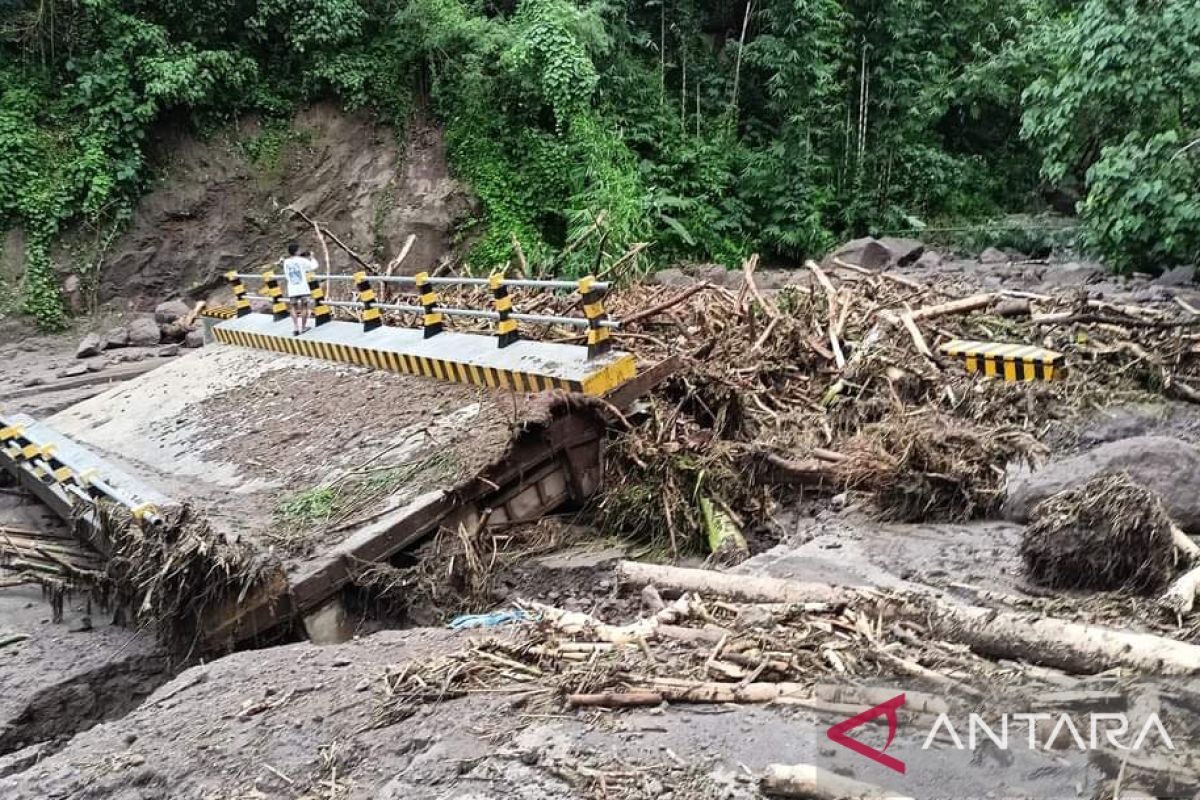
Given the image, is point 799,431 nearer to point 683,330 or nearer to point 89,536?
point 683,330

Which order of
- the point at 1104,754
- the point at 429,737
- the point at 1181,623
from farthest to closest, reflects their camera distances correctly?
1. the point at 1181,623
2. the point at 429,737
3. the point at 1104,754

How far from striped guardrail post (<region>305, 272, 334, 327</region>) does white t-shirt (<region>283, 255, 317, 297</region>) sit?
0.08 m

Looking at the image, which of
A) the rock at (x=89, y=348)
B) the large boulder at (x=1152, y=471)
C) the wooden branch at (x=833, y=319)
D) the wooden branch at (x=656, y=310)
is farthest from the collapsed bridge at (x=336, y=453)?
the rock at (x=89, y=348)

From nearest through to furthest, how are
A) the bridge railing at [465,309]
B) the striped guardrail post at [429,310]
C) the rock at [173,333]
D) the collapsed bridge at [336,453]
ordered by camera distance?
1. the collapsed bridge at [336,453]
2. the bridge railing at [465,309]
3. the striped guardrail post at [429,310]
4. the rock at [173,333]

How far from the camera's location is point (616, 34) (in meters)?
23.5

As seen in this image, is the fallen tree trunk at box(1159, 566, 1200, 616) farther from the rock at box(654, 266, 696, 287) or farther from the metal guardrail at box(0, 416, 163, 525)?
the rock at box(654, 266, 696, 287)

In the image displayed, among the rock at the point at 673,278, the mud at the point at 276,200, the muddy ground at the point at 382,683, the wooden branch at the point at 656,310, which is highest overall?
the mud at the point at 276,200

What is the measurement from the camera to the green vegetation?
1570cm

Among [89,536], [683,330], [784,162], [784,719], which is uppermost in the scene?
[784,162]

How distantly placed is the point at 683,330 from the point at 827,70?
53.8 feet

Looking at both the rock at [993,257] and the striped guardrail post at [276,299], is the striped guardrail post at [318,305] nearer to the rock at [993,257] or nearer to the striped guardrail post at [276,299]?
the striped guardrail post at [276,299]

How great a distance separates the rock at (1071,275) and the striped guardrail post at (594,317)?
9.54 metres

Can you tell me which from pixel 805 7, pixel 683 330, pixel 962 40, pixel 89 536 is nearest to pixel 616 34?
pixel 805 7

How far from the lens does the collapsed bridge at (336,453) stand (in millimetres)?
6844
